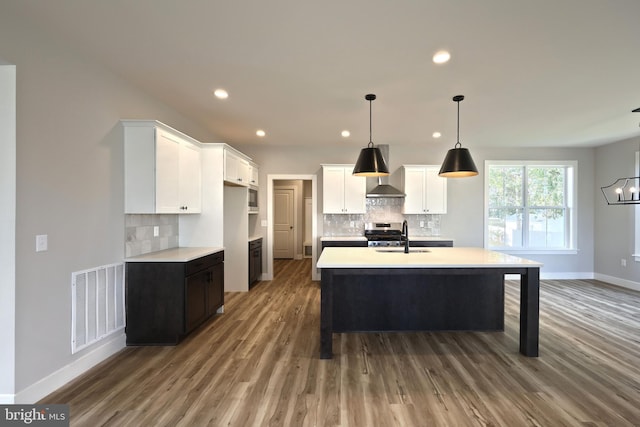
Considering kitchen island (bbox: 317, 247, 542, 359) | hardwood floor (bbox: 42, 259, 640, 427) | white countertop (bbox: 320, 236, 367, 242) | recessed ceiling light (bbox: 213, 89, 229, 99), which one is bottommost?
hardwood floor (bbox: 42, 259, 640, 427)

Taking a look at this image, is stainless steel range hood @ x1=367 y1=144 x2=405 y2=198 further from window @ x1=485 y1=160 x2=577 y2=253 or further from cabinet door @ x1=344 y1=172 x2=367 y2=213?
window @ x1=485 y1=160 x2=577 y2=253

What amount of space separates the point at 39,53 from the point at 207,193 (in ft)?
7.19

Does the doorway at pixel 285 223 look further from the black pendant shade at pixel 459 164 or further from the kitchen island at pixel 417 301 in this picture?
the black pendant shade at pixel 459 164

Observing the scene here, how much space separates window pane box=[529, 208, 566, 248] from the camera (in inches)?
239

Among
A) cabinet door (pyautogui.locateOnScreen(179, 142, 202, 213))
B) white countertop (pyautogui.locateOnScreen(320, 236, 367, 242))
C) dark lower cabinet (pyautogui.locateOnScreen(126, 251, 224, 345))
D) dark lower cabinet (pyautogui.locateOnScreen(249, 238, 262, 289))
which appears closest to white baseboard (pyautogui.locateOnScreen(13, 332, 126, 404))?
dark lower cabinet (pyautogui.locateOnScreen(126, 251, 224, 345))

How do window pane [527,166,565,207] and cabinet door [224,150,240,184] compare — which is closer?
cabinet door [224,150,240,184]

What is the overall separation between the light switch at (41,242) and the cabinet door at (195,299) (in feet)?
3.76

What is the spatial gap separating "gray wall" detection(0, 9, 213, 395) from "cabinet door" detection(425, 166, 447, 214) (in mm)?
4700

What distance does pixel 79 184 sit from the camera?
8.30 ft

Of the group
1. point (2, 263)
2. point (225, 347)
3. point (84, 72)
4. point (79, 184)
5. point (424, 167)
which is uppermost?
point (84, 72)

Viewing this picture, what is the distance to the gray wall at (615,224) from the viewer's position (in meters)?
5.26

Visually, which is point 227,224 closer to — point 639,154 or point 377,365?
point 377,365

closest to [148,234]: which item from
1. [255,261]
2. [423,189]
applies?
[255,261]

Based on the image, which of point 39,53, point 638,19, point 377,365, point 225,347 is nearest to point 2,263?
point 39,53
